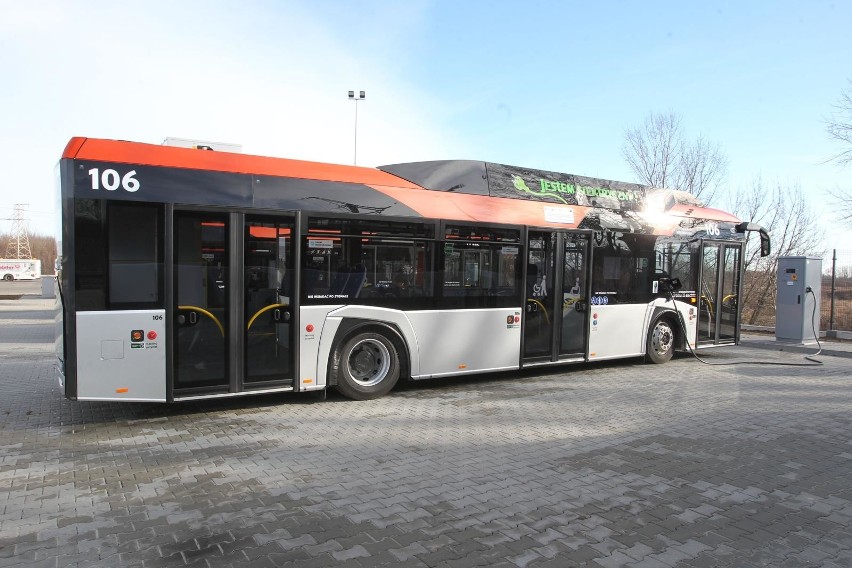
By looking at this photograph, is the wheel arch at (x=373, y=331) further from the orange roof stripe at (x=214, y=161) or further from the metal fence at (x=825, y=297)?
the metal fence at (x=825, y=297)

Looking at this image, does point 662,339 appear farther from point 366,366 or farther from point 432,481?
point 432,481

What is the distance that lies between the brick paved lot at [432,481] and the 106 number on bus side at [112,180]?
2.65 metres

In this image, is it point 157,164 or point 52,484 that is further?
point 157,164

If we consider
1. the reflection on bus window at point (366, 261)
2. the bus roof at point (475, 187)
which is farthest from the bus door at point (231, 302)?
the bus roof at point (475, 187)

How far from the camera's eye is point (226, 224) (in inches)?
258

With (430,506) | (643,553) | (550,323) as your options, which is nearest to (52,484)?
(430,506)

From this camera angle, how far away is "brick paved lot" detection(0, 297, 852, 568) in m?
3.57

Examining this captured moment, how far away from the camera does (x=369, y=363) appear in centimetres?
779

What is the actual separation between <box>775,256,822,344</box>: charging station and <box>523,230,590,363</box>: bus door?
701 cm

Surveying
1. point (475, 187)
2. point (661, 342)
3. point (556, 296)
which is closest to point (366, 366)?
point (475, 187)

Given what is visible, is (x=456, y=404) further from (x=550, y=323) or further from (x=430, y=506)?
(x=430, y=506)

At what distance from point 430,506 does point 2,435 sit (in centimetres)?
487

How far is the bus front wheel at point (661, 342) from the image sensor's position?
10703mm

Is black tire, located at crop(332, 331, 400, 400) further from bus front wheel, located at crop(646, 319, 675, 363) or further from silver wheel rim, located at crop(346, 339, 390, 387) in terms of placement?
bus front wheel, located at crop(646, 319, 675, 363)
